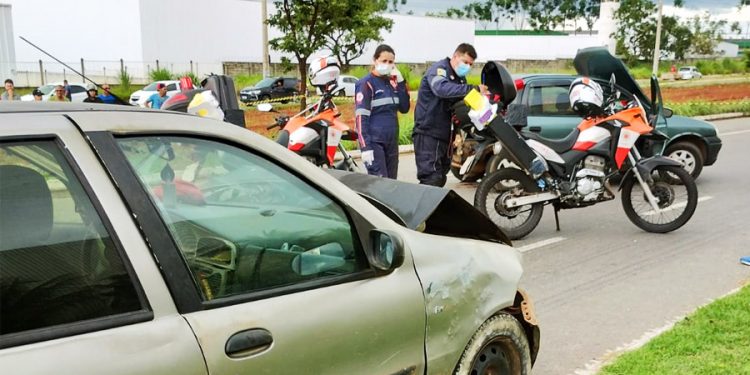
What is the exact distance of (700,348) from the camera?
3922 millimetres

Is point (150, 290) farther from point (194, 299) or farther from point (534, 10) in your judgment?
point (534, 10)

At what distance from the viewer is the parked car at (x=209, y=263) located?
1.81m

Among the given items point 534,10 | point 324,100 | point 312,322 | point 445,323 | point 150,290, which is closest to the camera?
point 150,290

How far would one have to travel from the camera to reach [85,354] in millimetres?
1739

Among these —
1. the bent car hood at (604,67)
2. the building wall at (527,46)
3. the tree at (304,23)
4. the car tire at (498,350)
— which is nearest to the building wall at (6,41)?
the tree at (304,23)

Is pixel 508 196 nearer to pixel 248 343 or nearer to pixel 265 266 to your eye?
pixel 265 266

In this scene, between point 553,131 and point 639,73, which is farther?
point 639,73

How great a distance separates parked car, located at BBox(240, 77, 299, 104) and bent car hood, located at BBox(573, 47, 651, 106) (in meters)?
21.8

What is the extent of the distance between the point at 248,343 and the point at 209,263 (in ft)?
1.02

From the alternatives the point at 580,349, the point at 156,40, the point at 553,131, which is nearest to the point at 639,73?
the point at 156,40

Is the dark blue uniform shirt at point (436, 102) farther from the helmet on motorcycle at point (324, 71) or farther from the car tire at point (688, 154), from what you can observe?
the car tire at point (688, 154)

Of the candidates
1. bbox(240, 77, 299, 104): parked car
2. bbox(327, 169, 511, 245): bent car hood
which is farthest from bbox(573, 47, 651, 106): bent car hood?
bbox(240, 77, 299, 104): parked car

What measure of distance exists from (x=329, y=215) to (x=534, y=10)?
124 metres

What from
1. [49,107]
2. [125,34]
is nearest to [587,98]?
[49,107]
